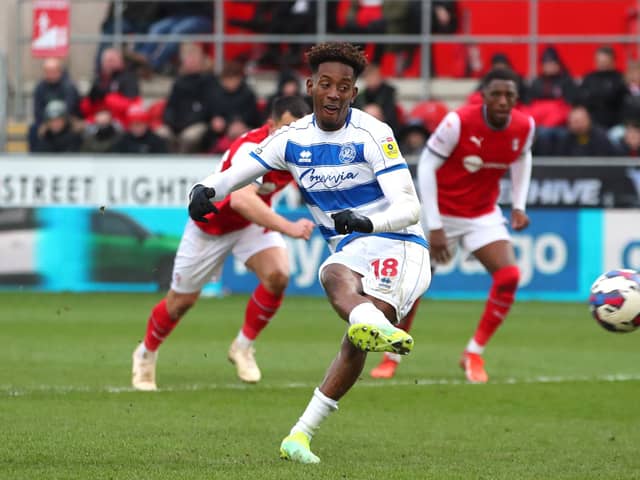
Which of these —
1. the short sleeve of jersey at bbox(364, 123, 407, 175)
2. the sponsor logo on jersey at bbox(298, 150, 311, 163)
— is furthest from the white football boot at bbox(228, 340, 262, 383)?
the short sleeve of jersey at bbox(364, 123, 407, 175)

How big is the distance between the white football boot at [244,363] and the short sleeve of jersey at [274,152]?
3.45 m

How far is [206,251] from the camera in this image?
1059 cm

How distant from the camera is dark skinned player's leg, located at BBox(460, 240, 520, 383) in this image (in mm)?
11461

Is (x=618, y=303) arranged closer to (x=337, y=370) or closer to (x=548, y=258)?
(x=337, y=370)

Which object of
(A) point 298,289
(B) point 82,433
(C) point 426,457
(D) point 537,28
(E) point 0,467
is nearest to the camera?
(E) point 0,467

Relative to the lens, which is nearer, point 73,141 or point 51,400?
point 51,400

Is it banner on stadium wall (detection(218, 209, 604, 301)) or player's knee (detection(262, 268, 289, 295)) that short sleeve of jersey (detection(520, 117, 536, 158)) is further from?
banner on stadium wall (detection(218, 209, 604, 301))

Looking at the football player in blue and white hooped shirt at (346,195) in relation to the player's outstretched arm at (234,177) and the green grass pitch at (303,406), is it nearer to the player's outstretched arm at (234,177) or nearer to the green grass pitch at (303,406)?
the player's outstretched arm at (234,177)

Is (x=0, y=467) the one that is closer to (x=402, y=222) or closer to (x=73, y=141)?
(x=402, y=222)

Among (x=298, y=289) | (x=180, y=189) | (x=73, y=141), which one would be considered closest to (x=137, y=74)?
(x=73, y=141)

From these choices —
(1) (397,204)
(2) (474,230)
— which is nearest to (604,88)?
(2) (474,230)

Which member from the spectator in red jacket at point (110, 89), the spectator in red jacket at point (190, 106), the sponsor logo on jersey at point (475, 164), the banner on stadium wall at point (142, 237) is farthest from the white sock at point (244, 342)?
the spectator in red jacket at point (110, 89)

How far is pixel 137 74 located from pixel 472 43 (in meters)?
5.51

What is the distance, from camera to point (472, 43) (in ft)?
75.8
